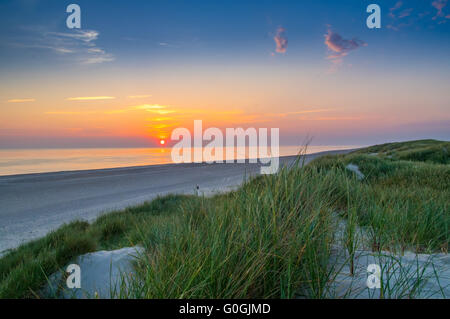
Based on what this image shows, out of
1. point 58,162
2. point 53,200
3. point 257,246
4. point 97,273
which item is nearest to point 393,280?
point 257,246

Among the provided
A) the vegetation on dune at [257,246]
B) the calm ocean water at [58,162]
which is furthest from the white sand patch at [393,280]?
the calm ocean water at [58,162]

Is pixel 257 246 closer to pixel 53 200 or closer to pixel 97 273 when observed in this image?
pixel 97 273

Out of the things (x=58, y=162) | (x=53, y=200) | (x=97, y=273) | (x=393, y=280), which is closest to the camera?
(x=393, y=280)

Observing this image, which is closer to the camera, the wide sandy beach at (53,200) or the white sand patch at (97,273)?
the white sand patch at (97,273)

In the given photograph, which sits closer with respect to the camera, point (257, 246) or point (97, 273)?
point (257, 246)

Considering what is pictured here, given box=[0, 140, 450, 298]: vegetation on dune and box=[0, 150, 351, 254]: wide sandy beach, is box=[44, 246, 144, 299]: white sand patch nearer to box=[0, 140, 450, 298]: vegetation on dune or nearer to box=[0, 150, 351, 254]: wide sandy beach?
box=[0, 140, 450, 298]: vegetation on dune

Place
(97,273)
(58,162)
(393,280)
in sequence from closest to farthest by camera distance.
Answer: (393,280), (97,273), (58,162)

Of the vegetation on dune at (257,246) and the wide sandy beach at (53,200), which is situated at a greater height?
the vegetation on dune at (257,246)

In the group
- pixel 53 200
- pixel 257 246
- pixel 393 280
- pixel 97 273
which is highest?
pixel 257 246

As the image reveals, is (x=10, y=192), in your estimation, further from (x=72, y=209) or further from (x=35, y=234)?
(x=35, y=234)

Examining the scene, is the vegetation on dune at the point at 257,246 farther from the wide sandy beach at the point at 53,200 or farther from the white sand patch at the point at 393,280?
the wide sandy beach at the point at 53,200

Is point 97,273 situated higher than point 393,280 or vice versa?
point 393,280
